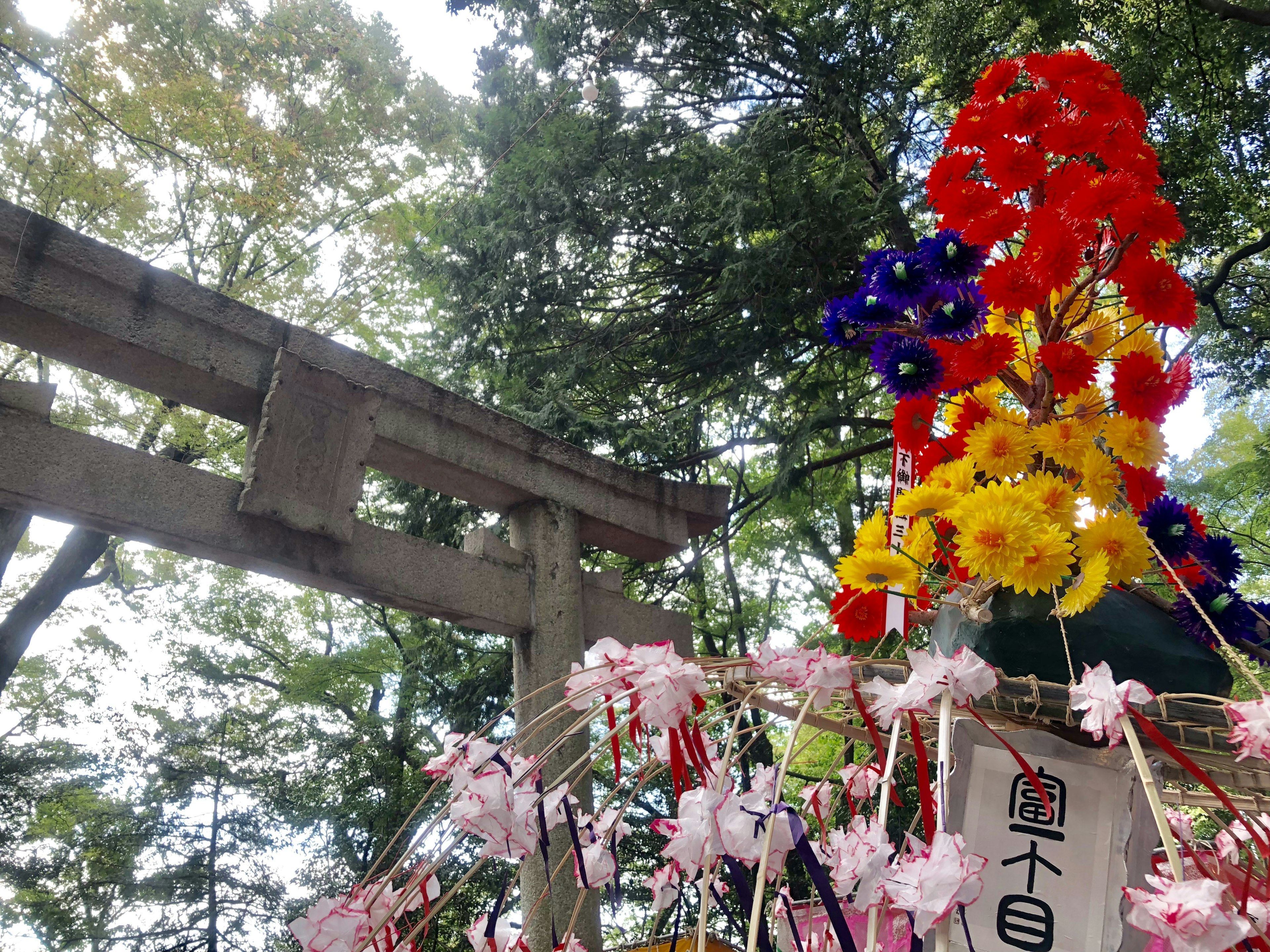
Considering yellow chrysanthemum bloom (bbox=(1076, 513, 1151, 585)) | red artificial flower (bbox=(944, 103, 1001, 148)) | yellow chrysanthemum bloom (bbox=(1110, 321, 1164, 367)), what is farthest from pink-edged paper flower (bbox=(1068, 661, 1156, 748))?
red artificial flower (bbox=(944, 103, 1001, 148))

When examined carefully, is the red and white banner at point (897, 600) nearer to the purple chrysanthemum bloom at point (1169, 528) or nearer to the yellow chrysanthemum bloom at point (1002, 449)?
the yellow chrysanthemum bloom at point (1002, 449)

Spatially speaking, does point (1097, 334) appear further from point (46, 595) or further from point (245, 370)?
point (46, 595)

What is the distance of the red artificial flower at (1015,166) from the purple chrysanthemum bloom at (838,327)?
0.38m

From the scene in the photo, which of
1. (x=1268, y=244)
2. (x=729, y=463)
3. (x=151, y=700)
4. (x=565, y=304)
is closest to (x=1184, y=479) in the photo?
(x=1268, y=244)

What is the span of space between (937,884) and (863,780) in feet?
2.92

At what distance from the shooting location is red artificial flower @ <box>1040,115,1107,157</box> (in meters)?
1.54

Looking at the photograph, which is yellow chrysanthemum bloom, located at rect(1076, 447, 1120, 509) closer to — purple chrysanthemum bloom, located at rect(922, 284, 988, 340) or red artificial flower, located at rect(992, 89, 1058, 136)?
purple chrysanthemum bloom, located at rect(922, 284, 988, 340)

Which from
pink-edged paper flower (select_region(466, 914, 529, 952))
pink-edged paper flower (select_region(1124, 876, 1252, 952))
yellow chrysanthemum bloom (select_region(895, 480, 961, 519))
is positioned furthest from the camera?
yellow chrysanthemum bloom (select_region(895, 480, 961, 519))

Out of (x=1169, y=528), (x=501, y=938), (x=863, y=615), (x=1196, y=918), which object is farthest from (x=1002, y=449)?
(x=501, y=938)

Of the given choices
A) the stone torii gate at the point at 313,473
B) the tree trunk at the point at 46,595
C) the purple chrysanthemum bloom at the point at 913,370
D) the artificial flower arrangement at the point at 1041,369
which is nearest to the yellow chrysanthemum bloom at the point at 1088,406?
the artificial flower arrangement at the point at 1041,369

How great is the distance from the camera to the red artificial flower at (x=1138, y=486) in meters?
1.42

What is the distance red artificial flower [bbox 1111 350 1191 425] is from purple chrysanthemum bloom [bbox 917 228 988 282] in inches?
12.2

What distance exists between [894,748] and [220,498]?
2.50 meters

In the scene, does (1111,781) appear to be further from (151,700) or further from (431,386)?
(151,700)
